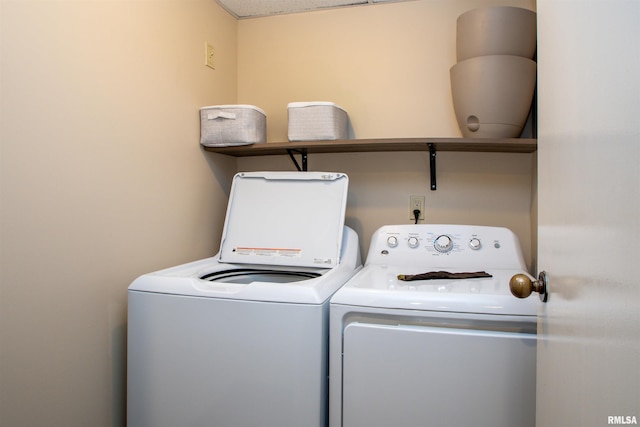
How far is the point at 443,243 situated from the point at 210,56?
1.37 meters

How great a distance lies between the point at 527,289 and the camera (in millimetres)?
810

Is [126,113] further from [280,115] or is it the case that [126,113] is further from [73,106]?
[280,115]

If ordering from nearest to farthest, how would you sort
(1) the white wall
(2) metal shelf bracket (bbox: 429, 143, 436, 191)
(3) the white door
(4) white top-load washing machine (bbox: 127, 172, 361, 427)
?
1. (3) the white door
2. (1) the white wall
3. (4) white top-load washing machine (bbox: 127, 172, 361, 427)
4. (2) metal shelf bracket (bbox: 429, 143, 436, 191)

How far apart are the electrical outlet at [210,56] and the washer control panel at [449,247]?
3.77ft

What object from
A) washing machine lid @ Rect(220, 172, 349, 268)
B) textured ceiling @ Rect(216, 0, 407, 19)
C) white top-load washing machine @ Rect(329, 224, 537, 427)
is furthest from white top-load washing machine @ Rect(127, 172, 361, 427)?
textured ceiling @ Rect(216, 0, 407, 19)

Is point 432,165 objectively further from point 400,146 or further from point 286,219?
point 286,219

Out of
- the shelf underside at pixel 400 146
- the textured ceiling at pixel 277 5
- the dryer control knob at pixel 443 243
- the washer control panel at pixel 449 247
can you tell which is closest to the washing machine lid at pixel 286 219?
the shelf underside at pixel 400 146

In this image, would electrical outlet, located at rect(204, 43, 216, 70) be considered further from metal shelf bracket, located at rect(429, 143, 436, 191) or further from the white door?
the white door

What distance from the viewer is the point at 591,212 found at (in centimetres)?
60

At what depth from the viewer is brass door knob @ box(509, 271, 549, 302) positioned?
2.65ft

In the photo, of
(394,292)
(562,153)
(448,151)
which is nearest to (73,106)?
(394,292)

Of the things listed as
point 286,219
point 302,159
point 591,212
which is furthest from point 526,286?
point 302,159

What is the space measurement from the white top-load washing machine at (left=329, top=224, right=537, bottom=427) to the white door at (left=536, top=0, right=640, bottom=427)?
0.84 ft

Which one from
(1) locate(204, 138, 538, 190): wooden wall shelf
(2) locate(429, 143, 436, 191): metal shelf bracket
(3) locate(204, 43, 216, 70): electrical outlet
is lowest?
(2) locate(429, 143, 436, 191): metal shelf bracket
